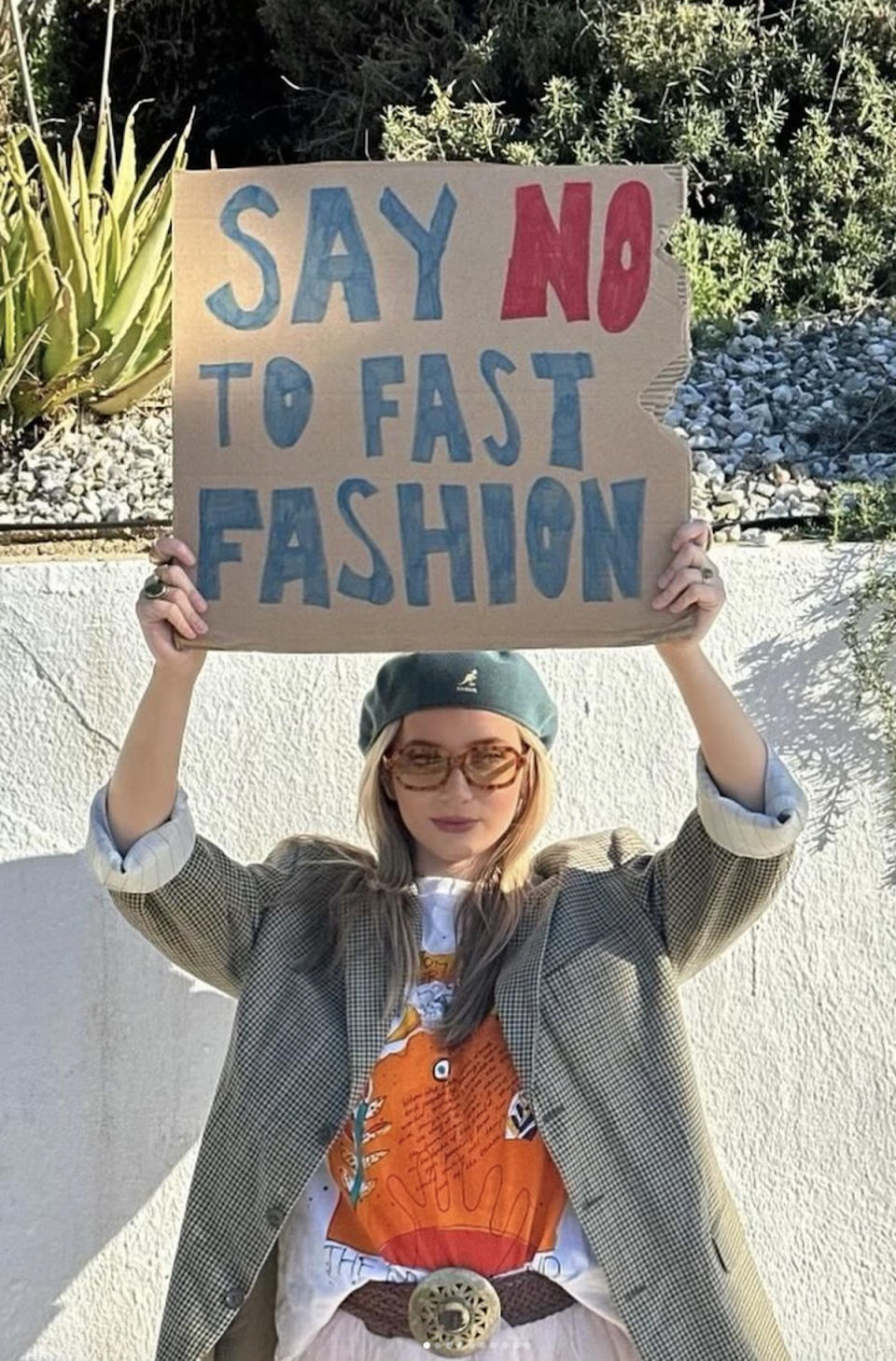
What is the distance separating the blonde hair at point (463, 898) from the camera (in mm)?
2275

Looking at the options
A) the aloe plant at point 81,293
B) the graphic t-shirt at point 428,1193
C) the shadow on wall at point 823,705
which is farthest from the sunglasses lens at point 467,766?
the aloe plant at point 81,293

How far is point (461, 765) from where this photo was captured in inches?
91.1

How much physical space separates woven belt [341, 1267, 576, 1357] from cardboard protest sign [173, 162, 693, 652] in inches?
31.5

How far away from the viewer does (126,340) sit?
3707 millimetres

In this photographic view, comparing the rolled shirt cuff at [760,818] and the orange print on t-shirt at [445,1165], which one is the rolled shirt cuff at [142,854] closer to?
the orange print on t-shirt at [445,1165]

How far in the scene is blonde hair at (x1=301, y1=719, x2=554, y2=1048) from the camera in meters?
2.28

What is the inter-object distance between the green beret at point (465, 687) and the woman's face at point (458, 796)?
0.7 inches

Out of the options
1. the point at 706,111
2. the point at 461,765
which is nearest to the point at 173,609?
the point at 461,765

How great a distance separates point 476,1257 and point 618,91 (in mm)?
4621

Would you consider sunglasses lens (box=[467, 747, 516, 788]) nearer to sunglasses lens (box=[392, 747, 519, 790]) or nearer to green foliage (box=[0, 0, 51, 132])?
sunglasses lens (box=[392, 747, 519, 790])

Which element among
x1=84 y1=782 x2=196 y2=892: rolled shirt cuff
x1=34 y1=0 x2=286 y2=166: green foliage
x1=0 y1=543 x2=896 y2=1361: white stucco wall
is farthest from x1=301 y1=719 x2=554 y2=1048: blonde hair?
x1=34 y1=0 x2=286 y2=166: green foliage

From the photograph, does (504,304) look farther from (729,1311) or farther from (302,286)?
(729,1311)

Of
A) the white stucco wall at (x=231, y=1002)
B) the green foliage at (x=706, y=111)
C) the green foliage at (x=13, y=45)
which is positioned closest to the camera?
the white stucco wall at (x=231, y=1002)

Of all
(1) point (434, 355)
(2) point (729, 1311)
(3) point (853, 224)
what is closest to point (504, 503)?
(1) point (434, 355)
